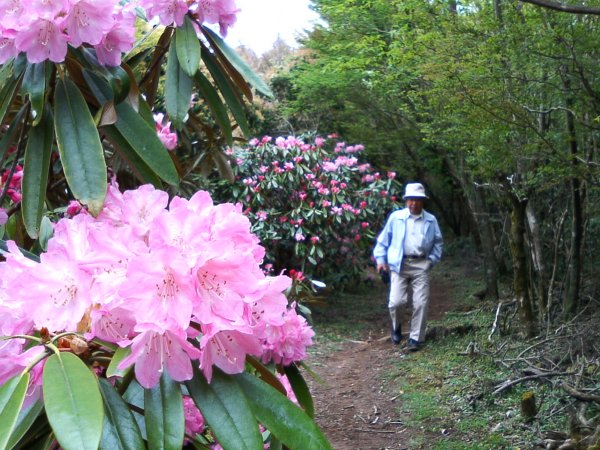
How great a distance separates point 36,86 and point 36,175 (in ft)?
0.58

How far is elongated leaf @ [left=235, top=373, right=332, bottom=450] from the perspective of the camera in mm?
986

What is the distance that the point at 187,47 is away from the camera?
174 cm

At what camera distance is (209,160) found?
2.82 metres

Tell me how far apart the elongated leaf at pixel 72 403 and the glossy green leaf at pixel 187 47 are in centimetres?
97

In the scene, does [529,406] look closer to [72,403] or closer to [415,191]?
[415,191]

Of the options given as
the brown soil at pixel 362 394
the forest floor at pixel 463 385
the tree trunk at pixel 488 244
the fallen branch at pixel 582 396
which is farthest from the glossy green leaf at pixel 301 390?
the tree trunk at pixel 488 244

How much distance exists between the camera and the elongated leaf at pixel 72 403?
0.80 metres

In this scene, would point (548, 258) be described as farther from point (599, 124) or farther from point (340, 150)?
point (340, 150)

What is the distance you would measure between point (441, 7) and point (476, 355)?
284 cm

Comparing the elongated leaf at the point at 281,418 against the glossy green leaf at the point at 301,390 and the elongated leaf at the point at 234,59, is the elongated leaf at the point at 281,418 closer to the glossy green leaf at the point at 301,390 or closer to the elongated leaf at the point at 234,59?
the glossy green leaf at the point at 301,390

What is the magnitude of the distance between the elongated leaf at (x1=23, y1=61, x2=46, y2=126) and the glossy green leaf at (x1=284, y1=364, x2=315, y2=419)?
0.74 metres

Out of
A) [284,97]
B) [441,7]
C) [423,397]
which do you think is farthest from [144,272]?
[284,97]

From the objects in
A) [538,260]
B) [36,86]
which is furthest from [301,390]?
[538,260]

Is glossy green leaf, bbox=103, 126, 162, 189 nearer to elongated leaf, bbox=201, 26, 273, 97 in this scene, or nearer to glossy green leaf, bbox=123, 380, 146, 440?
elongated leaf, bbox=201, 26, 273, 97
